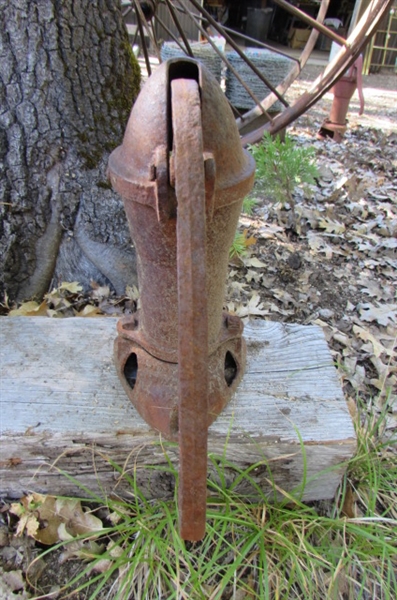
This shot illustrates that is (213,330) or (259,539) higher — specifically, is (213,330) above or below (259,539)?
above

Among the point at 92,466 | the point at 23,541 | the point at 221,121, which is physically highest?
the point at 221,121

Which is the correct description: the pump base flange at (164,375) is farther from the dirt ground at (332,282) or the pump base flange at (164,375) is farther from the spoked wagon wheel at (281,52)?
the spoked wagon wheel at (281,52)

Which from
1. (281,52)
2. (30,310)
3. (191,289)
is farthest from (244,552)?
(281,52)

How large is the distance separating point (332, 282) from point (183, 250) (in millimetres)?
2004

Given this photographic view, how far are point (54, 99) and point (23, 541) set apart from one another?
1666 mm

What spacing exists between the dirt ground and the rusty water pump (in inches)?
24.3

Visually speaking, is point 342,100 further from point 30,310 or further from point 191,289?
point 191,289

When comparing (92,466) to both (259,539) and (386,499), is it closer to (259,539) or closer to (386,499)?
(259,539)

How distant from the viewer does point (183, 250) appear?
0.75 m

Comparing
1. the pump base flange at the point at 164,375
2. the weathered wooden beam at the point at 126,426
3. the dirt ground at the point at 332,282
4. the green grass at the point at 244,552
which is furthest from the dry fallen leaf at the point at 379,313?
the pump base flange at the point at 164,375

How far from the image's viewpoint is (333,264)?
2.73 metres

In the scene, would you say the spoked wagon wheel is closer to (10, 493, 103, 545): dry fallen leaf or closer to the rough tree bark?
the rough tree bark

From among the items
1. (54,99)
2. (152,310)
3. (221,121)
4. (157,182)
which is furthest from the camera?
(54,99)

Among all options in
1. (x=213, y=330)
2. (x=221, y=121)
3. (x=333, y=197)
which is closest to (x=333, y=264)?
(x=333, y=197)
